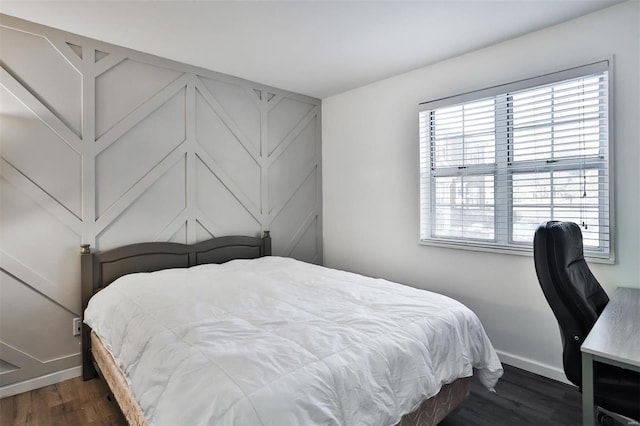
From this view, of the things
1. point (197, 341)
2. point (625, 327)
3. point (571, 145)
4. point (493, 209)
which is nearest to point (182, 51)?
point (197, 341)

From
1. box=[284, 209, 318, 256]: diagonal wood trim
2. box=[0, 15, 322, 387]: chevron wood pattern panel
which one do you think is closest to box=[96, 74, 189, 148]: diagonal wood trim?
box=[0, 15, 322, 387]: chevron wood pattern panel

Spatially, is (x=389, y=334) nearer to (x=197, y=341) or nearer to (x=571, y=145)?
(x=197, y=341)

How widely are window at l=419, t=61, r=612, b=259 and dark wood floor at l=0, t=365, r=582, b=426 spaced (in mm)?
972

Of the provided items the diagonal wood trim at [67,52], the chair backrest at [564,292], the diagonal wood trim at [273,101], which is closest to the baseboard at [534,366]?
the chair backrest at [564,292]

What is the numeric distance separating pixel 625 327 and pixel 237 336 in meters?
1.67

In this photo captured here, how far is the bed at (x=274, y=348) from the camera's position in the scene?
1150 mm

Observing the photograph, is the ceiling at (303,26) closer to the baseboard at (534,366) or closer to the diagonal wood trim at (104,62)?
the diagonal wood trim at (104,62)

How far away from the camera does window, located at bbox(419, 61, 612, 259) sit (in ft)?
7.49

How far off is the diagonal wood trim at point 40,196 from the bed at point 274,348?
0.24 m

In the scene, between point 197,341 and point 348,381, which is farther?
point 197,341

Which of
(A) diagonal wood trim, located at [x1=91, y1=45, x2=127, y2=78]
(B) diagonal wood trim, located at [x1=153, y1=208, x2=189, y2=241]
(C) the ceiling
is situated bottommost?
(B) diagonal wood trim, located at [x1=153, y1=208, x2=189, y2=241]

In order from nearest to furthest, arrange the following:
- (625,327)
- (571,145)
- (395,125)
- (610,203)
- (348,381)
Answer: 1. (348,381)
2. (625,327)
3. (610,203)
4. (571,145)
5. (395,125)

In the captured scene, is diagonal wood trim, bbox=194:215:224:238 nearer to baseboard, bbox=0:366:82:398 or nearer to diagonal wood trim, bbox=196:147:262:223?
diagonal wood trim, bbox=196:147:262:223

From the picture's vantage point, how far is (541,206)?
2516mm
